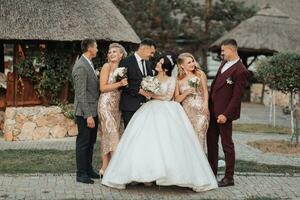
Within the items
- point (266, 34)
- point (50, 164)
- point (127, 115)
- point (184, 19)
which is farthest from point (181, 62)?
point (184, 19)

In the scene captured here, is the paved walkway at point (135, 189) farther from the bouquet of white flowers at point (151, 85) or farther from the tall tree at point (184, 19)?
the tall tree at point (184, 19)

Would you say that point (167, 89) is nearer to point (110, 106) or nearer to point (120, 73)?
point (120, 73)

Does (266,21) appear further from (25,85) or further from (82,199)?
(82,199)

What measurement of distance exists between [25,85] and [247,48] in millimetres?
15037

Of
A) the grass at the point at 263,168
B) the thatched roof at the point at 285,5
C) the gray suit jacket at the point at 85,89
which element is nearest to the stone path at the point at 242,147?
the grass at the point at 263,168

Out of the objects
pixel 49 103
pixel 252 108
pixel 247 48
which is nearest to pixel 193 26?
pixel 247 48

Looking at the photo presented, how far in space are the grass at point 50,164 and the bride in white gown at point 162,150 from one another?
185 centimetres

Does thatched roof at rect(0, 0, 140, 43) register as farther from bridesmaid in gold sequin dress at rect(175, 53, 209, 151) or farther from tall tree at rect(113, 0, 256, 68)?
tall tree at rect(113, 0, 256, 68)

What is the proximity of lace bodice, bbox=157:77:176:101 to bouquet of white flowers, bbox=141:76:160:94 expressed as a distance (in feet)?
0.43

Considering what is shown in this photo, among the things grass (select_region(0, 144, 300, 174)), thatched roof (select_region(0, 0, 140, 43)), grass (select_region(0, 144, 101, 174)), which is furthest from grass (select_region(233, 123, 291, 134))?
grass (select_region(0, 144, 101, 174))

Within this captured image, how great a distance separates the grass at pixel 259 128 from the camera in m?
17.7

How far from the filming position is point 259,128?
18391 millimetres

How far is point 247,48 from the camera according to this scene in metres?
28.0

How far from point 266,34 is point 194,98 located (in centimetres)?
2005
